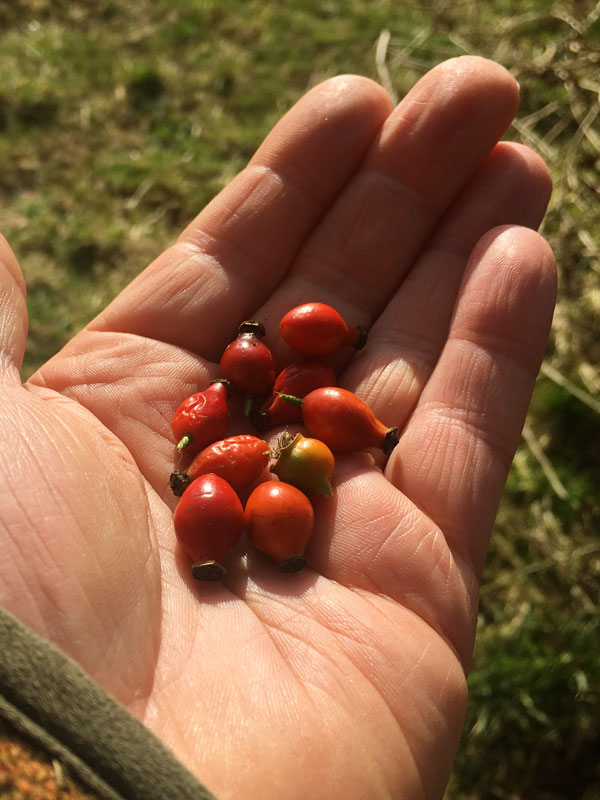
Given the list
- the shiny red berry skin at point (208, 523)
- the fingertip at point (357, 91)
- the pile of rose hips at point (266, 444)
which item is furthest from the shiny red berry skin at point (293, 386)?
the fingertip at point (357, 91)

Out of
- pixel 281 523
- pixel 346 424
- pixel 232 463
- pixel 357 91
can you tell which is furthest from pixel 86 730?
pixel 357 91

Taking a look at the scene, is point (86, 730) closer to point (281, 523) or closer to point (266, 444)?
point (281, 523)

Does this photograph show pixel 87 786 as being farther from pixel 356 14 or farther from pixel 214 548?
pixel 356 14

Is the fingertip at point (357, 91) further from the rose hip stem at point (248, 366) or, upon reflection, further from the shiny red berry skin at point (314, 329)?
the rose hip stem at point (248, 366)

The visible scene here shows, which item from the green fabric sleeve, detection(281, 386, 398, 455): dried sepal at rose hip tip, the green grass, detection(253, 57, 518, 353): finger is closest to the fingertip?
detection(253, 57, 518, 353): finger

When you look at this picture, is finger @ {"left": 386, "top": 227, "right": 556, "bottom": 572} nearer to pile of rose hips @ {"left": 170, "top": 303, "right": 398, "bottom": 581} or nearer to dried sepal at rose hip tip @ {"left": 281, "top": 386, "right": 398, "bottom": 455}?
dried sepal at rose hip tip @ {"left": 281, "top": 386, "right": 398, "bottom": 455}
